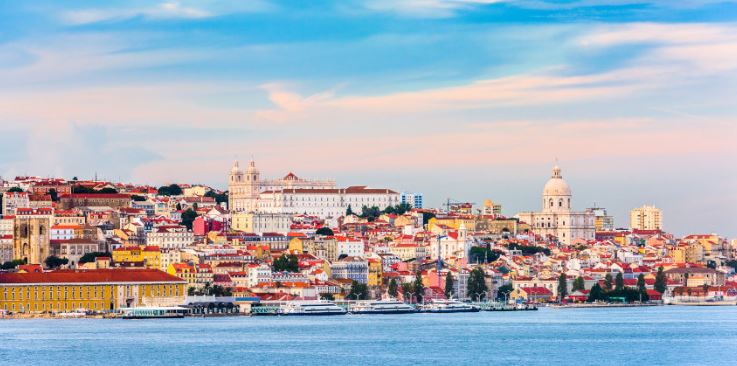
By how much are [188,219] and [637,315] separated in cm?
2234

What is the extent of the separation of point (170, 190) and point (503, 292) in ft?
Answer: 75.7

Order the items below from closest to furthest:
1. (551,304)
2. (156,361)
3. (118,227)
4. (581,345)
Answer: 1. (156,361)
2. (581,345)
3. (551,304)
4. (118,227)

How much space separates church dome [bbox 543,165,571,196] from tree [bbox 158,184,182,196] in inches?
689

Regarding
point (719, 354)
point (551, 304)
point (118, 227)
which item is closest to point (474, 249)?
point (551, 304)

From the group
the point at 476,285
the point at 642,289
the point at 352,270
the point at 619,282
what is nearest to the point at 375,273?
the point at 352,270

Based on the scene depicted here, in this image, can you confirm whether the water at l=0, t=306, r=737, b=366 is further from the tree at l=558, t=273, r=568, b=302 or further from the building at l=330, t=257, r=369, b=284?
the tree at l=558, t=273, r=568, b=302

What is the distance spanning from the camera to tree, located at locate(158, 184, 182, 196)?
79125 millimetres

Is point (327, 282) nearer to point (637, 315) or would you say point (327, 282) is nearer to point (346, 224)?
point (637, 315)

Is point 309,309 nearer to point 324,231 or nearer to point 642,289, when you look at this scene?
point 642,289

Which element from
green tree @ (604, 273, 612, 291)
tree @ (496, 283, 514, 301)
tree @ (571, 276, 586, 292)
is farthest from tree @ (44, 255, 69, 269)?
green tree @ (604, 273, 612, 291)

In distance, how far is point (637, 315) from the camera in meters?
53.0

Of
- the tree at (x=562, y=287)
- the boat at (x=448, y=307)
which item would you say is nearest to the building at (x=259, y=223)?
the tree at (x=562, y=287)

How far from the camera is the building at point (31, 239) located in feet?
192

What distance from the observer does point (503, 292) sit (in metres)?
61.1
